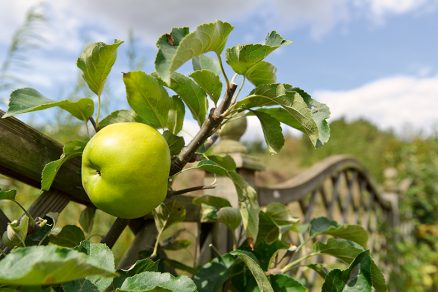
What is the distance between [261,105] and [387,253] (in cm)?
374

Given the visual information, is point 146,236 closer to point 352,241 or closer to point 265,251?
point 265,251

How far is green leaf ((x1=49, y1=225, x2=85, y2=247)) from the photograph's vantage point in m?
0.84

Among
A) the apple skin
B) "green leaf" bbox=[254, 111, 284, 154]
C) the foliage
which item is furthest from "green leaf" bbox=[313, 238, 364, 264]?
the apple skin

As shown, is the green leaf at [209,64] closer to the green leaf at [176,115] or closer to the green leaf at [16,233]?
the green leaf at [176,115]

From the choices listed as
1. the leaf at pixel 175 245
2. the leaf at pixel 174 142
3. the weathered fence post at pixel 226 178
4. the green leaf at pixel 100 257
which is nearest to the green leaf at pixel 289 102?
the leaf at pixel 174 142

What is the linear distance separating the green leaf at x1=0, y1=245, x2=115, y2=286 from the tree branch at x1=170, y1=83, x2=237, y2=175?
0.36m

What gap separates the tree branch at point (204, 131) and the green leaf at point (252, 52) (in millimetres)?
61

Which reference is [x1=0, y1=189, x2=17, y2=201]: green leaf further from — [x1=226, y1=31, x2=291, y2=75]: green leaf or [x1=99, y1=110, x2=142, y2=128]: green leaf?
[x1=226, y1=31, x2=291, y2=75]: green leaf

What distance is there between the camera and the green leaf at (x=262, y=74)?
2.67ft

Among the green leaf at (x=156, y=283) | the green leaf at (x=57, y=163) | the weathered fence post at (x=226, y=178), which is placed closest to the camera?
the green leaf at (x=156, y=283)

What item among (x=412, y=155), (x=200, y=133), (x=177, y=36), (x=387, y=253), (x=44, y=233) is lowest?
(x=387, y=253)

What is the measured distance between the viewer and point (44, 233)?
2.42 feet

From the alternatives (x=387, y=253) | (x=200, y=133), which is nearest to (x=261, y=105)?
(x=200, y=133)

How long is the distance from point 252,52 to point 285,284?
50 cm
